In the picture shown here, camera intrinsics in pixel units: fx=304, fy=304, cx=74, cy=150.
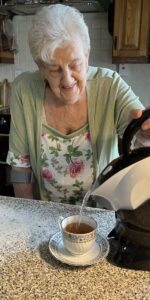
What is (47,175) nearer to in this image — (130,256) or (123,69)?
(130,256)

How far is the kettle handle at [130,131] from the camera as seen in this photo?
0.62 m

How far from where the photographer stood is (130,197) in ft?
1.97

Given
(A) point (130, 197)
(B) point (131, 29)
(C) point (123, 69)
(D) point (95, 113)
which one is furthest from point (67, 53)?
(C) point (123, 69)

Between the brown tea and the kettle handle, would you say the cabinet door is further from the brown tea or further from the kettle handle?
the brown tea

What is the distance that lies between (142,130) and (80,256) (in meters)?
0.31

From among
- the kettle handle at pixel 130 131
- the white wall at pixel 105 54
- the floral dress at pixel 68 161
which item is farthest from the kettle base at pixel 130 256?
the white wall at pixel 105 54

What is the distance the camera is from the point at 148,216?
0.62m

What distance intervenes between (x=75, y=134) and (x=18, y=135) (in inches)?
8.1

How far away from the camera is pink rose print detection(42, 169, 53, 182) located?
105 cm

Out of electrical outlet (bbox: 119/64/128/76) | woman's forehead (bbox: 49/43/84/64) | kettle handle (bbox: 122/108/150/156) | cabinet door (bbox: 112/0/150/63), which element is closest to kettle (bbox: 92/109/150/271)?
kettle handle (bbox: 122/108/150/156)

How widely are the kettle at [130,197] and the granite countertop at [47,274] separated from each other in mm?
30

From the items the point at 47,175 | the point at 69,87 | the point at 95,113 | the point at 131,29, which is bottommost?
the point at 47,175

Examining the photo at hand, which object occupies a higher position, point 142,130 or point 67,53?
point 67,53

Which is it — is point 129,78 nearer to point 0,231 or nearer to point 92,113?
point 92,113
